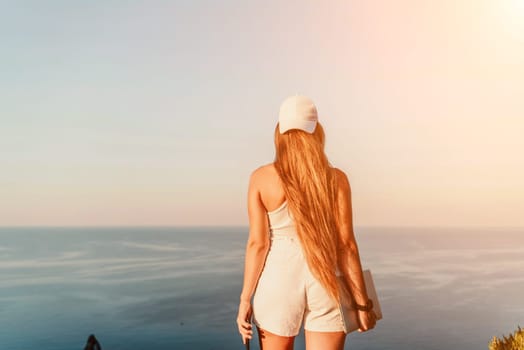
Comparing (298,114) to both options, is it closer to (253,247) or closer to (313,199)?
(313,199)

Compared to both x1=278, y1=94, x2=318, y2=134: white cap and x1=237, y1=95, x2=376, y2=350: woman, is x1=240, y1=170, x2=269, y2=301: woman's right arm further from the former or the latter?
x1=278, y1=94, x2=318, y2=134: white cap

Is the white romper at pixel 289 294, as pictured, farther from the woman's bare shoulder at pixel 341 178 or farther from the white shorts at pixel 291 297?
the woman's bare shoulder at pixel 341 178

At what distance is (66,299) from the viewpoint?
5335 inches

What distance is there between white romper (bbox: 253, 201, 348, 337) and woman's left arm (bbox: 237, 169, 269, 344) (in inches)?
1.5

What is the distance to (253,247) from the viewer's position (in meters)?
2.83

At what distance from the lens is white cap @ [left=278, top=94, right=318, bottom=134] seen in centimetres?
283

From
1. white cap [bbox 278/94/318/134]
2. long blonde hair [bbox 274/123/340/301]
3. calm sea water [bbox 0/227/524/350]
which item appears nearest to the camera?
long blonde hair [bbox 274/123/340/301]

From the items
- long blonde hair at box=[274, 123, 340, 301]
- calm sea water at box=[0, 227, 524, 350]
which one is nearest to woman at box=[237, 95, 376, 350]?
long blonde hair at box=[274, 123, 340, 301]

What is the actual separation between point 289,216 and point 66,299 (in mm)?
144920

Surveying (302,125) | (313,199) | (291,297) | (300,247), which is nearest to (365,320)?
(291,297)

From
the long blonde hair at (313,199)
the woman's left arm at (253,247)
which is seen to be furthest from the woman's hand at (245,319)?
the long blonde hair at (313,199)

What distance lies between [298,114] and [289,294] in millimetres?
934

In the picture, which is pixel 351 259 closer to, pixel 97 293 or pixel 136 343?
pixel 136 343

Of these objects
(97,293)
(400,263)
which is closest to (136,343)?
(97,293)
